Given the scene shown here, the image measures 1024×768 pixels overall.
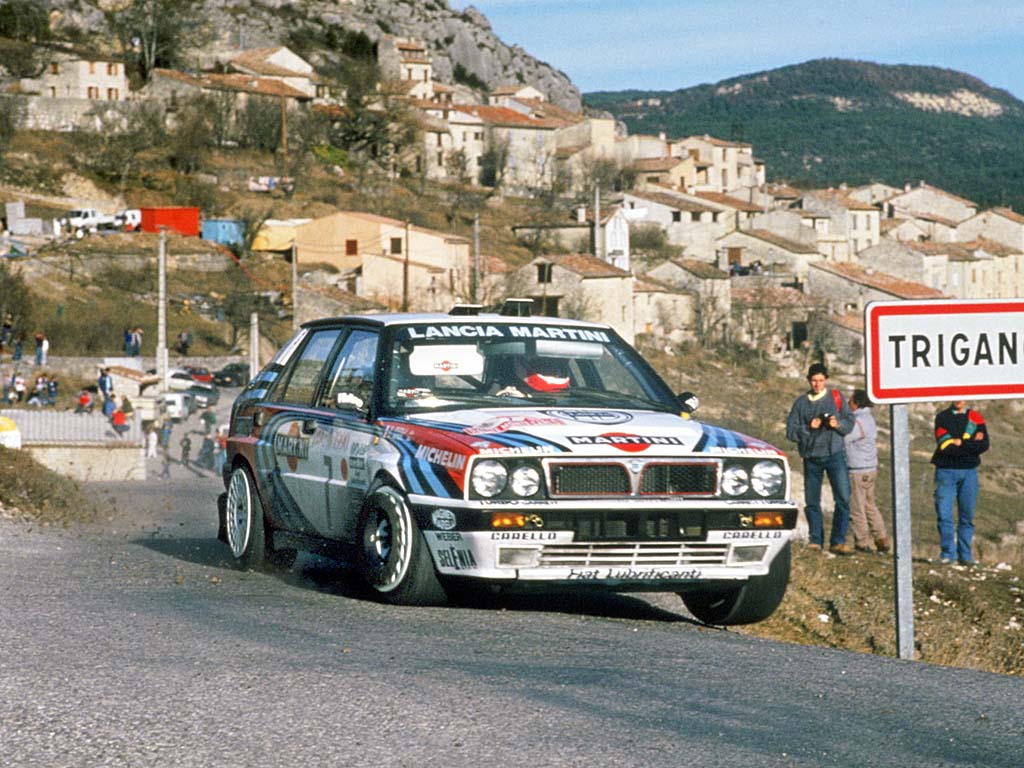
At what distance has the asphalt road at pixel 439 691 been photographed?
515 cm

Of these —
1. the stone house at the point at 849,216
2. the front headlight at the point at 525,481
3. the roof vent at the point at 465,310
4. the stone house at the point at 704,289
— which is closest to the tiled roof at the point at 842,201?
the stone house at the point at 849,216

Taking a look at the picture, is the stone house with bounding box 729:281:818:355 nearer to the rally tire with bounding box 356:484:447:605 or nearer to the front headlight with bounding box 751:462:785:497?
the front headlight with bounding box 751:462:785:497

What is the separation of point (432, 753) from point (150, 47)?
428 feet

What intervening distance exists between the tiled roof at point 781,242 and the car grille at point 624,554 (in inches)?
4223

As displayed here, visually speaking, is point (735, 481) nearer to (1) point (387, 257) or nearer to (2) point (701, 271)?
(1) point (387, 257)

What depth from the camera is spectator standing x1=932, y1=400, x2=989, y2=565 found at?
15508 millimetres

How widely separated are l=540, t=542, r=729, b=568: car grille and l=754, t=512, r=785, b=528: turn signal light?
0.26 m

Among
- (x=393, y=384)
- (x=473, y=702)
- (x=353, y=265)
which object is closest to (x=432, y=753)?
(x=473, y=702)

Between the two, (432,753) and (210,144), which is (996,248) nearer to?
(210,144)

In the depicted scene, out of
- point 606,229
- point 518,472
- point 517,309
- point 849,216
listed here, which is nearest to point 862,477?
point 517,309

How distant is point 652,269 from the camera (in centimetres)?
10556

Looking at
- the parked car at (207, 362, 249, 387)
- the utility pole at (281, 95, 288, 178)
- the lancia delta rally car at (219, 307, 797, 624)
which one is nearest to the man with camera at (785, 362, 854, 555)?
the lancia delta rally car at (219, 307, 797, 624)

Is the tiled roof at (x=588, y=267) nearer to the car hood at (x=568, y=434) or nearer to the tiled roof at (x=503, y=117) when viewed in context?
the tiled roof at (x=503, y=117)

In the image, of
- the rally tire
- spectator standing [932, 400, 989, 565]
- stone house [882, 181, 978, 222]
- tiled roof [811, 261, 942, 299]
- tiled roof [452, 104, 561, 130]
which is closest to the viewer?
the rally tire
